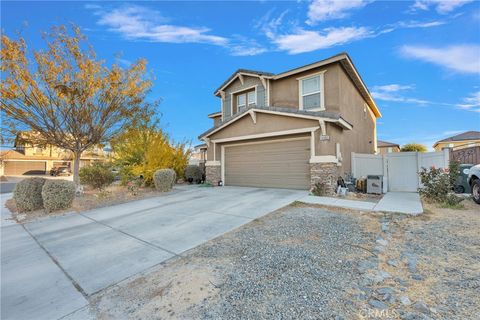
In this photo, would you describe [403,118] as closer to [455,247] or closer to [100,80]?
[455,247]

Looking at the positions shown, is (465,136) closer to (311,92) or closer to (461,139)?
(461,139)

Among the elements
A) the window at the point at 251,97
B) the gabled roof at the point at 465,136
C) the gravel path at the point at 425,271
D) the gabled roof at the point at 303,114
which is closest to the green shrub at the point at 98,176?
the gabled roof at the point at 303,114

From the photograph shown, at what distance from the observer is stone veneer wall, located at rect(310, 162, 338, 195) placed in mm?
8164

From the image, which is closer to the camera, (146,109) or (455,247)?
(455,247)

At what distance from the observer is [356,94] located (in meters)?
12.8

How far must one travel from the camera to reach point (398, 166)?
10.1 meters

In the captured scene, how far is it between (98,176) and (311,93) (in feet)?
38.6

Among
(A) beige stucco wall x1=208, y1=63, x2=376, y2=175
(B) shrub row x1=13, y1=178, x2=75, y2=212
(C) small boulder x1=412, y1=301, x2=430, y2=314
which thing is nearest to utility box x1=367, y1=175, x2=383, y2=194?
(A) beige stucco wall x1=208, y1=63, x2=376, y2=175

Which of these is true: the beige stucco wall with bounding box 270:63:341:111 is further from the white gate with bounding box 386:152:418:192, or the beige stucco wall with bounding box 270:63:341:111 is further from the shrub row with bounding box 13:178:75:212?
the shrub row with bounding box 13:178:75:212

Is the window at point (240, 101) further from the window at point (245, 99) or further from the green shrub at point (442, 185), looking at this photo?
the green shrub at point (442, 185)

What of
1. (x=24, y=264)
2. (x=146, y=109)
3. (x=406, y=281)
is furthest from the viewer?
(x=146, y=109)

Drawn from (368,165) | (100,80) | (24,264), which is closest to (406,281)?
(24,264)

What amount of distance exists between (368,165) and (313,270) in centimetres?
946

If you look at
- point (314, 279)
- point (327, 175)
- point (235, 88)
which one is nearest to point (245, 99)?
point (235, 88)
